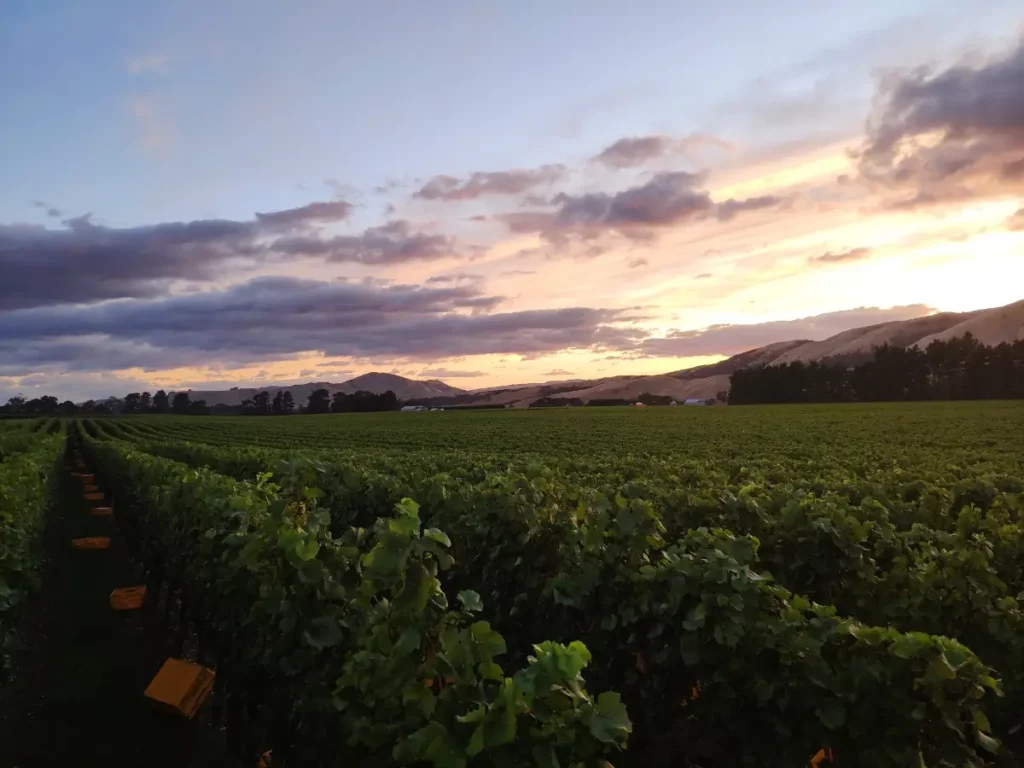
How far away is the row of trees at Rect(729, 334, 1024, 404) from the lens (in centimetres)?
9250

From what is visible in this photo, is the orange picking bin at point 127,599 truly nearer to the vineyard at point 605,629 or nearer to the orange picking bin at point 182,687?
the vineyard at point 605,629

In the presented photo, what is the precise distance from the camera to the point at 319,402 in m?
148

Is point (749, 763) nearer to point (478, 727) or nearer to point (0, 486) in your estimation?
point (478, 727)

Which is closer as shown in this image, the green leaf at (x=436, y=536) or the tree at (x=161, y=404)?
the green leaf at (x=436, y=536)

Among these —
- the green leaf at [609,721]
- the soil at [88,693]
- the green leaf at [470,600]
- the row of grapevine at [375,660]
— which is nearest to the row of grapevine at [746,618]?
the row of grapevine at [375,660]

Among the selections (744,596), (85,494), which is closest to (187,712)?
(744,596)

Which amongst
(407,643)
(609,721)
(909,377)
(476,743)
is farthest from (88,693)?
(909,377)

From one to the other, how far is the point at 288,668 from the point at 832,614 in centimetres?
359

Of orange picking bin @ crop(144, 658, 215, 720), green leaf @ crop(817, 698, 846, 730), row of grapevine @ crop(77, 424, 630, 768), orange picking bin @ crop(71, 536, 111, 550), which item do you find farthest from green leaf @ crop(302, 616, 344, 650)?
orange picking bin @ crop(71, 536, 111, 550)

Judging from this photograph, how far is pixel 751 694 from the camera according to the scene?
443 centimetres

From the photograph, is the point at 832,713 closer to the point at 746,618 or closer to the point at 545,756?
the point at 746,618

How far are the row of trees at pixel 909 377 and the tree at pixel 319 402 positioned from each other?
80809mm

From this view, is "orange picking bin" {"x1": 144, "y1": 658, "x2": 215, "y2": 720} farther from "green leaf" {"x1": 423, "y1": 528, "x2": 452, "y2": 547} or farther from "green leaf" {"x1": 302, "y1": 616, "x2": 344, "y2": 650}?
"green leaf" {"x1": 423, "y1": 528, "x2": 452, "y2": 547}

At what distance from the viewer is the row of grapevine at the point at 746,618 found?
384 cm
